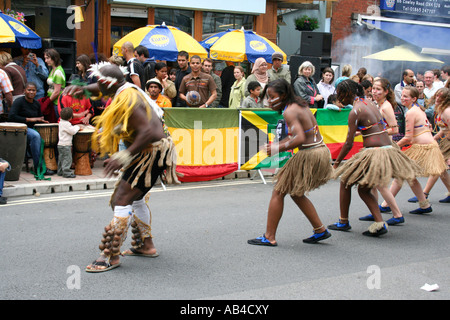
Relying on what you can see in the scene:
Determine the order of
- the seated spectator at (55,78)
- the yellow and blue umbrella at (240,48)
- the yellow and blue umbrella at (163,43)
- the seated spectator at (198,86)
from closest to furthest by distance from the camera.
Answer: the seated spectator at (55,78) < the seated spectator at (198,86) < the yellow and blue umbrella at (163,43) < the yellow and blue umbrella at (240,48)

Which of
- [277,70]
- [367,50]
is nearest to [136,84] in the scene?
[277,70]

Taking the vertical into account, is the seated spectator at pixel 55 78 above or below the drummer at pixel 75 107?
above

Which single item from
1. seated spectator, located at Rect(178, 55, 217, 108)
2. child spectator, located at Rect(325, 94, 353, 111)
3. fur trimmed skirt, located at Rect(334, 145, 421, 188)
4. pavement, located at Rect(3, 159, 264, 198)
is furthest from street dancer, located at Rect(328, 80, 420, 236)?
seated spectator, located at Rect(178, 55, 217, 108)

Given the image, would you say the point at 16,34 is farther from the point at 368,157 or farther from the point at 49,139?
the point at 368,157

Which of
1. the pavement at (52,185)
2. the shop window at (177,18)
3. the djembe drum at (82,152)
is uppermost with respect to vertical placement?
the shop window at (177,18)

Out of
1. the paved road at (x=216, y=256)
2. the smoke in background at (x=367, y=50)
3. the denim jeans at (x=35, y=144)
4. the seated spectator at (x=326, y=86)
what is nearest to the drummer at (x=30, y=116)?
the denim jeans at (x=35, y=144)

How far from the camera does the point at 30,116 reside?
9.66 m

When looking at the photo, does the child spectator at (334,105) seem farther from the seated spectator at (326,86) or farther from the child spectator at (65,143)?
the child spectator at (65,143)

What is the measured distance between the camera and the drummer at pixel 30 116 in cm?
930

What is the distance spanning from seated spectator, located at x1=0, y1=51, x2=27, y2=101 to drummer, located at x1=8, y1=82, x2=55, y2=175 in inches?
29.1

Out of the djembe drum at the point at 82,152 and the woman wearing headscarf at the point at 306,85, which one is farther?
the woman wearing headscarf at the point at 306,85

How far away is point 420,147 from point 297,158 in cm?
270

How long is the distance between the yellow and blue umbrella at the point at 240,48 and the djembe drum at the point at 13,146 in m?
5.91
